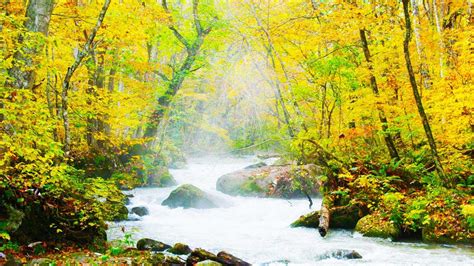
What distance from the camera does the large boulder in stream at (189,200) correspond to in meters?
16.2

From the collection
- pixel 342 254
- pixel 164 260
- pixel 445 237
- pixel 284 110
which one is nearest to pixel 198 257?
pixel 164 260

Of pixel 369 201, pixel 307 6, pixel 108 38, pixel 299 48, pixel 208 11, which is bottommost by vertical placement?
pixel 369 201

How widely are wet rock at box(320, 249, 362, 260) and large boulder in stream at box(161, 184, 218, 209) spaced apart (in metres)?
7.88

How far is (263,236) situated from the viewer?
37.3ft

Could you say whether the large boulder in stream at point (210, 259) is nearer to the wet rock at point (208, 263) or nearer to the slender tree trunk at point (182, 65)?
the wet rock at point (208, 263)

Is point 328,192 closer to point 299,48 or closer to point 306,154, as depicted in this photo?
point 306,154

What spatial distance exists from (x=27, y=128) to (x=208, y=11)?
13.0m

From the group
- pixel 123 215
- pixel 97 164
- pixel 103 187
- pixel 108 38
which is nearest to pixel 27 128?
pixel 103 187

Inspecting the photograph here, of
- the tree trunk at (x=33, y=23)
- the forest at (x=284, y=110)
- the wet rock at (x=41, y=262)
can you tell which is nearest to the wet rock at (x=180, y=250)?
the forest at (x=284, y=110)

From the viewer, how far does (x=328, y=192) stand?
40.1 ft

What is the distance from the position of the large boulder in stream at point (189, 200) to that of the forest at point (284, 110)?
1.94m

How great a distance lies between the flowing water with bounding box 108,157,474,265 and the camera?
28.4 ft

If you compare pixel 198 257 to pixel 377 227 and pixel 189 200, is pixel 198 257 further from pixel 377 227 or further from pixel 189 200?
pixel 189 200

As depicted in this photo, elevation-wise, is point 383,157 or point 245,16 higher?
point 245,16
